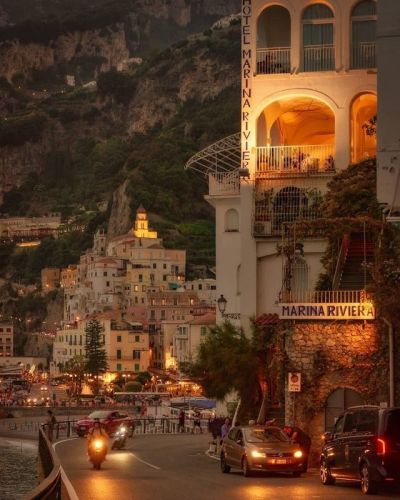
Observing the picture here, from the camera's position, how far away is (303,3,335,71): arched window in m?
54.4

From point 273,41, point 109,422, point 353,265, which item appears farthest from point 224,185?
point 353,265

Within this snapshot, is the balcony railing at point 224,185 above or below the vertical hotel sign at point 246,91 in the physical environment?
below

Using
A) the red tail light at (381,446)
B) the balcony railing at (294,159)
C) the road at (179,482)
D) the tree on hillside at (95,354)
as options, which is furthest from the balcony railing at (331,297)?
the tree on hillside at (95,354)

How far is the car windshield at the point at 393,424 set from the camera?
25.8m

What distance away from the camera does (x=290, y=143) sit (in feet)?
195

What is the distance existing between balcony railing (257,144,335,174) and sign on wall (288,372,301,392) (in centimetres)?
1871

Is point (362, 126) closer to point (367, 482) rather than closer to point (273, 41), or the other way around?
point (273, 41)

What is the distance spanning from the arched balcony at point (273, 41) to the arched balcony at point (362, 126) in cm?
307

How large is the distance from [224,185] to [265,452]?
3081 centimetres

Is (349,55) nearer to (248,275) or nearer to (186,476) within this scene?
(248,275)

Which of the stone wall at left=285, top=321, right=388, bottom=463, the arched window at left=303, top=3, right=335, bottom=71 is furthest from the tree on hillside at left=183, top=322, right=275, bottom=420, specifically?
the arched window at left=303, top=3, right=335, bottom=71

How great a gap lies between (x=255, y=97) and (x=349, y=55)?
390 centimetres

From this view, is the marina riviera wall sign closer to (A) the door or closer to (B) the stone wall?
(B) the stone wall

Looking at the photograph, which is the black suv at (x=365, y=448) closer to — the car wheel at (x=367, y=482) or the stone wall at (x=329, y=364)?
the car wheel at (x=367, y=482)
